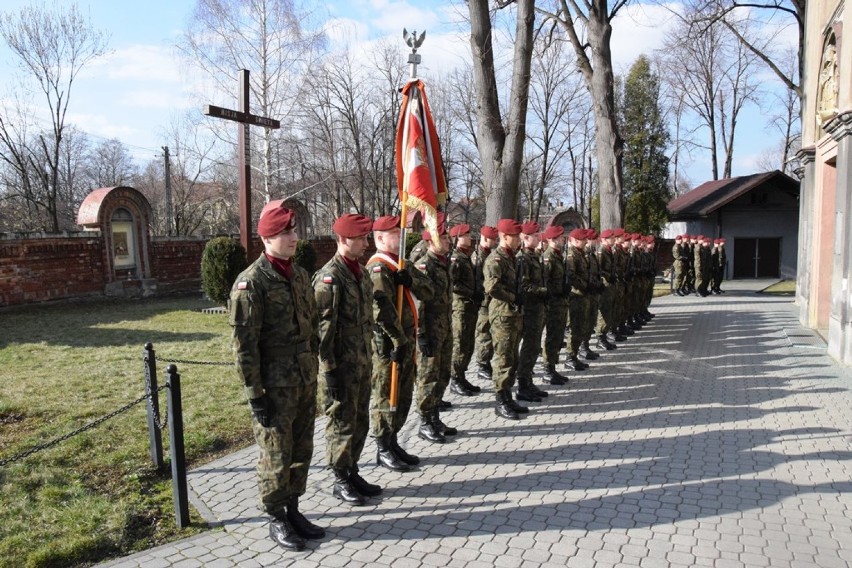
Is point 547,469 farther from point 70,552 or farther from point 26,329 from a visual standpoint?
point 26,329

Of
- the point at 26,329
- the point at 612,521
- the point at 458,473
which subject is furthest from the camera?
the point at 26,329

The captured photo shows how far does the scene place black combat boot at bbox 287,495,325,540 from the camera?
13.1ft

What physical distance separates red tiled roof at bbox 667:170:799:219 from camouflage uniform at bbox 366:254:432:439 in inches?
1004

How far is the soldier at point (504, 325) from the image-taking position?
6496mm

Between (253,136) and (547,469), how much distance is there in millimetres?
21037

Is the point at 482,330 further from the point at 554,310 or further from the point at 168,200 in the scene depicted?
the point at 168,200

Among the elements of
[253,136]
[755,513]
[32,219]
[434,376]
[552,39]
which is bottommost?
[755,513]

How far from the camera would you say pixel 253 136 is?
23.5 meters

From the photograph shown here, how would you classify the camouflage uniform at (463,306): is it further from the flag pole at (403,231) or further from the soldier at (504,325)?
the flag pole at (403,231)

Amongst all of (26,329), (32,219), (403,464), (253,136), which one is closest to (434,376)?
(403,464)

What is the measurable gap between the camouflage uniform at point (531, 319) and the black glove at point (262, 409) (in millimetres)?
3930

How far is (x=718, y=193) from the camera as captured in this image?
29.7m

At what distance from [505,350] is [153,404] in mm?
3371

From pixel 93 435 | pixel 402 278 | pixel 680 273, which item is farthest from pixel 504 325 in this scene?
pixel 680 273
